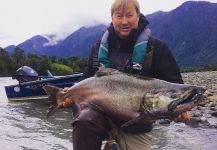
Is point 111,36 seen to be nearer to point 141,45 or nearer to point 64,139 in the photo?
point 141,45

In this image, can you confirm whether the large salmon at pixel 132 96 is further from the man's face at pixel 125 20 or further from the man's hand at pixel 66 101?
the man's face at pixel 125 20

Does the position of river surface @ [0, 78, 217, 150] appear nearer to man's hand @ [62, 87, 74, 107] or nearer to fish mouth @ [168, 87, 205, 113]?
man's hand @ [62, 87, 74, 107]

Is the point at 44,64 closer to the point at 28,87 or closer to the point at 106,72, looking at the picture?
the point at 28,87

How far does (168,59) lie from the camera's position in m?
5.06

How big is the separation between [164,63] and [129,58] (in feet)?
1.37

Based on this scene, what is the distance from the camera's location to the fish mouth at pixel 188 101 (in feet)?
13.3

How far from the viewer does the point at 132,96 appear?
4312 millimetres

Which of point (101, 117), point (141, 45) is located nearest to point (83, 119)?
point (101, 117)

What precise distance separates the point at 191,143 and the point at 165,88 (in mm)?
5383

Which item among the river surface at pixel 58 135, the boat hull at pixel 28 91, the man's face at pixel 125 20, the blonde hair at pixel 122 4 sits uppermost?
the blonde hair at pixel 122 4

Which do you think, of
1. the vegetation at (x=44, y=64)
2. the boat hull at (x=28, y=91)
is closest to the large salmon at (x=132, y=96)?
Answer: the boat hull at (x=28, y=91)

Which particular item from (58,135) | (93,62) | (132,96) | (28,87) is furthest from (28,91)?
(132,96)

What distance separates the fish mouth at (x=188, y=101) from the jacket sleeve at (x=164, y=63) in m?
0.92

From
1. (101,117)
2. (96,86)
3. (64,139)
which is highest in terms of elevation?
(96,86)
